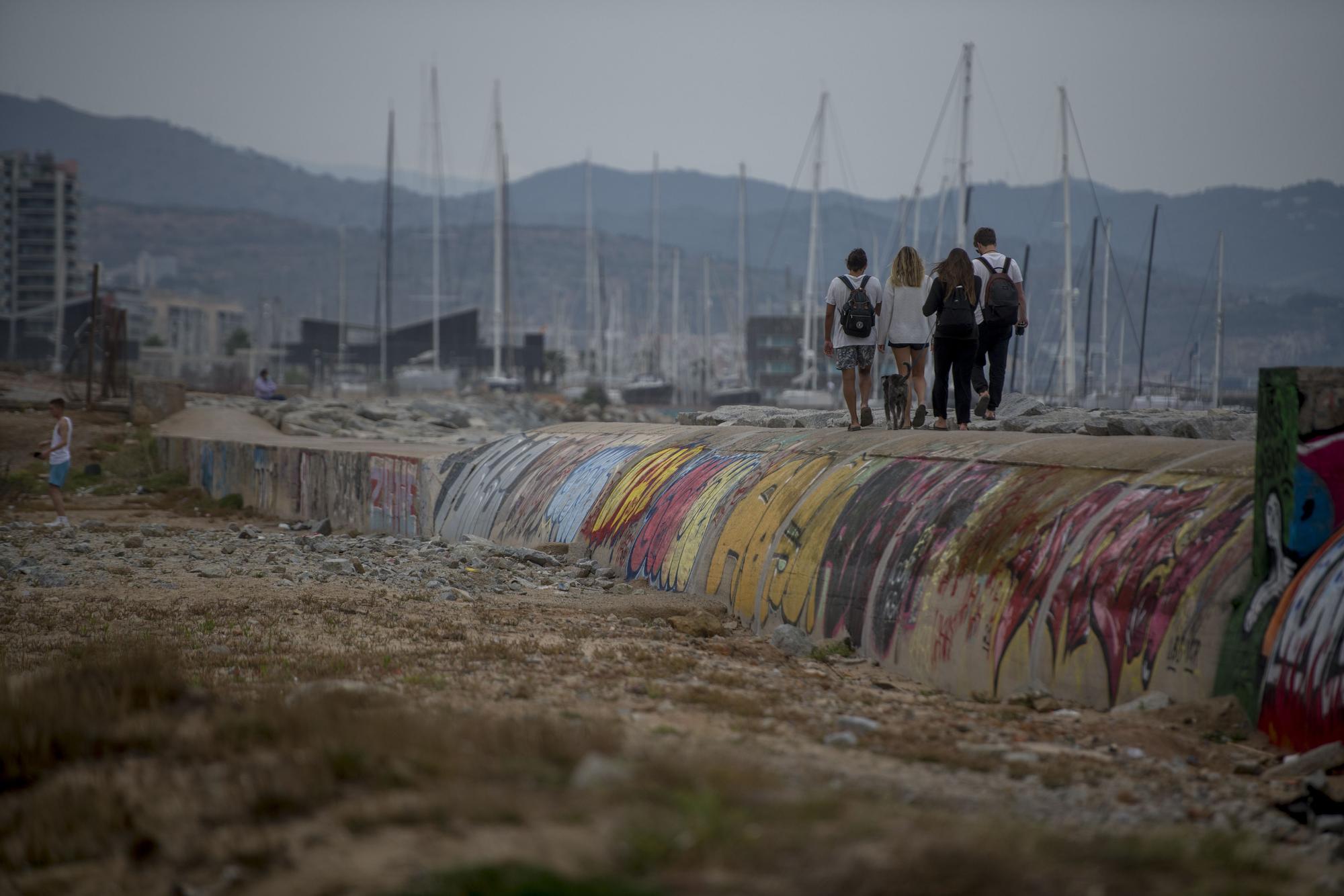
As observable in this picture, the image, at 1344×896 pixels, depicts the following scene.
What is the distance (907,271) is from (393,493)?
10.3m

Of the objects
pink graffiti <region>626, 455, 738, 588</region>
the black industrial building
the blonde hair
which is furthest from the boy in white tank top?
the black industrial building

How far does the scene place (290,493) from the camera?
→ 2225cm

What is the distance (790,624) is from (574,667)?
269cm

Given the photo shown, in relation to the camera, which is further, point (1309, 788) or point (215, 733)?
point (1309, 788)

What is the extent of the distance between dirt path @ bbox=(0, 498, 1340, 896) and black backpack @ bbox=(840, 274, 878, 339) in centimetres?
420

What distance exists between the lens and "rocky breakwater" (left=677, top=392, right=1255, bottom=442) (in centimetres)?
1125

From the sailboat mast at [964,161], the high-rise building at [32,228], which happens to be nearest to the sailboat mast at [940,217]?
the sailboat mast at [964,161]

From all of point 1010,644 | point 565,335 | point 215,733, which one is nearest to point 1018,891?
point 215,733

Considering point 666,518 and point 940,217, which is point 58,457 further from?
point 940,217

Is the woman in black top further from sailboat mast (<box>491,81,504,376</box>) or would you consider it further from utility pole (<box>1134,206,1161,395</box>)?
sailboat mast (<box>491,81,504,376</box>)

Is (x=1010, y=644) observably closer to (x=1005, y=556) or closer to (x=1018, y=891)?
(x=1005, y=556)

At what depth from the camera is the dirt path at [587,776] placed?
152 inches

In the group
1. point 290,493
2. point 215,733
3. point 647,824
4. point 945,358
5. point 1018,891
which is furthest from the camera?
point 290,493

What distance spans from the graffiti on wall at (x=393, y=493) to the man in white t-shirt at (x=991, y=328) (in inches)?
380
